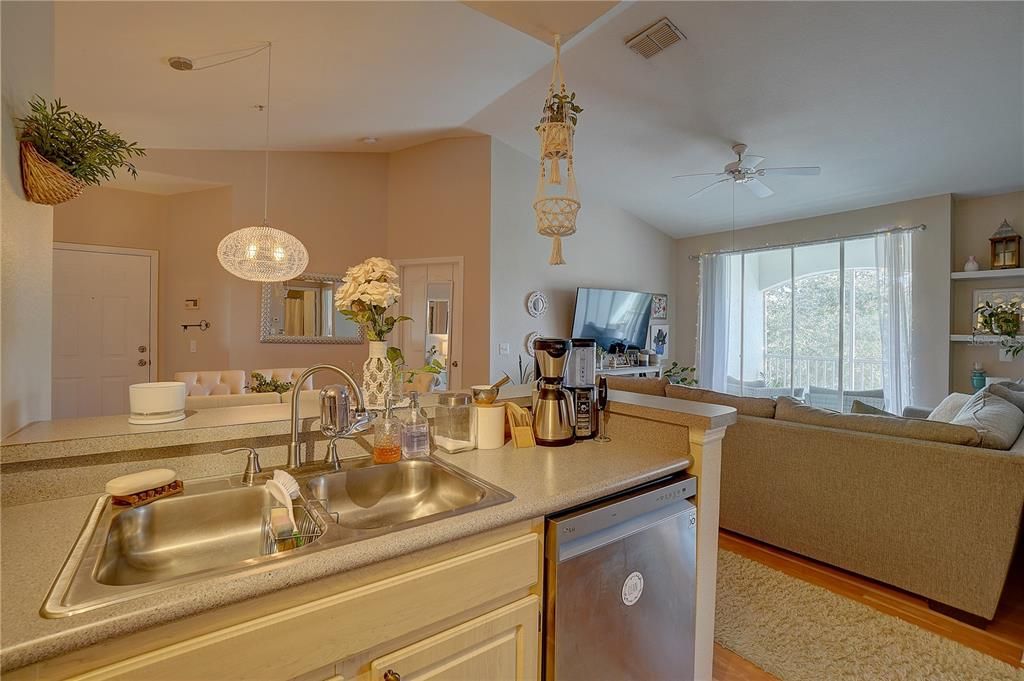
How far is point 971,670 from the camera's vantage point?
5.75ft

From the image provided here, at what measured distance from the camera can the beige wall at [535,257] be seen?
4.77 m

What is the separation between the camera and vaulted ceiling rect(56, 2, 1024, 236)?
2.51 metres

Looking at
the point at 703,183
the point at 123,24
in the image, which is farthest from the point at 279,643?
the point at 703,183

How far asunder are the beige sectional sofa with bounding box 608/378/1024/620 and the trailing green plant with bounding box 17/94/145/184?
2919 mm

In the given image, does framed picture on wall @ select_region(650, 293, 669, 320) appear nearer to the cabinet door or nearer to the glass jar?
the glass jar

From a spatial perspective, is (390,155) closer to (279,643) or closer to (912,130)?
A: (912,130)

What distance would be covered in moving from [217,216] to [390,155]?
196 cm

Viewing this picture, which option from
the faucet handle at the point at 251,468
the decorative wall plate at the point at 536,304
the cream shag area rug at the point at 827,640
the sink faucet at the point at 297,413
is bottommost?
the cream shag area rug at the point at 827,640

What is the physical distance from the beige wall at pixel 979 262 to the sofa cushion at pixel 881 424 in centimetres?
329

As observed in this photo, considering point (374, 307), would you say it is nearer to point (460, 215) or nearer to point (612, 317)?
point (460, 215)

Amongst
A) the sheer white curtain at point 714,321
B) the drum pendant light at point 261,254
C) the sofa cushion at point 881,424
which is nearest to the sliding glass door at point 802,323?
the sheer white curtain at point 714,321

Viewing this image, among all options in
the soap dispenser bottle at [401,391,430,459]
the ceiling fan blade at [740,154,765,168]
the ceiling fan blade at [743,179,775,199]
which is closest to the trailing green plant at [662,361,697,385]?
the ceiling fan blade at [743,179,775,199]

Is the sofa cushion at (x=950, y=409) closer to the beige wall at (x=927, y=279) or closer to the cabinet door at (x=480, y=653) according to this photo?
the beige wall at (x=927, y=279)

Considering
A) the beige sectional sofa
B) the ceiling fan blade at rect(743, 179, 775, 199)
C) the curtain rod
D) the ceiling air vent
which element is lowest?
the beige sectional sofa
